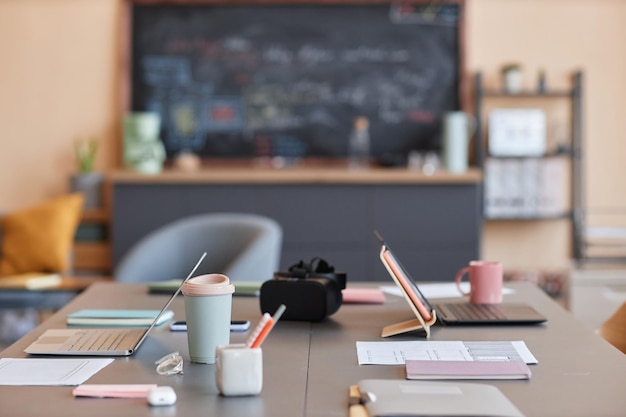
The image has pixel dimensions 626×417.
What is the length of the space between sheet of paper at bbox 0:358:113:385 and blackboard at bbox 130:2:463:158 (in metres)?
3.61

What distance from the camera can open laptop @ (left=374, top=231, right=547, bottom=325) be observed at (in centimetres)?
177

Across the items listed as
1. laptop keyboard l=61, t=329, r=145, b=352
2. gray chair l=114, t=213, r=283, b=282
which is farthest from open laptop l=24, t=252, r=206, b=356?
gray chair l=114, t=213, r=283, b=282

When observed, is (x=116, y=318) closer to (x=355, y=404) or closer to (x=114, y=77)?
(x=355, y=404)

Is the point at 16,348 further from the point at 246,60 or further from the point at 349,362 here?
the point at 246,60

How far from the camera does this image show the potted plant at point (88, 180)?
194 inches

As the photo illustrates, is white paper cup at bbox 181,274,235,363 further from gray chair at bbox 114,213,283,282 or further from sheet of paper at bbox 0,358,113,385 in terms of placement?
gray chair at bbox 114,213,283,282

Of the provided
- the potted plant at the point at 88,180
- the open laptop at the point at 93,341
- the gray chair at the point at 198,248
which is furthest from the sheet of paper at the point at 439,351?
the potted plant at the point at 88,180

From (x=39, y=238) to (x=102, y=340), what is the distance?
2765 mm

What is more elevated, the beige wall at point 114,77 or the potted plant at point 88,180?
the beige wall at point 114,77

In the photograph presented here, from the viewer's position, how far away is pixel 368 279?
4668 millimetres

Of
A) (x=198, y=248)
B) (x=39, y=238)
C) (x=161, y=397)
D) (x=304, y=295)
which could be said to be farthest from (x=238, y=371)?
(x=39, y=238)

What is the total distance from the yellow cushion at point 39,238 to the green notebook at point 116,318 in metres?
2.39

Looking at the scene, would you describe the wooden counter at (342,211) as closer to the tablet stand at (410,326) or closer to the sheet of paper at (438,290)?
the sheet of paper at (438,290)

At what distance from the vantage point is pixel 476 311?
2020 mm
